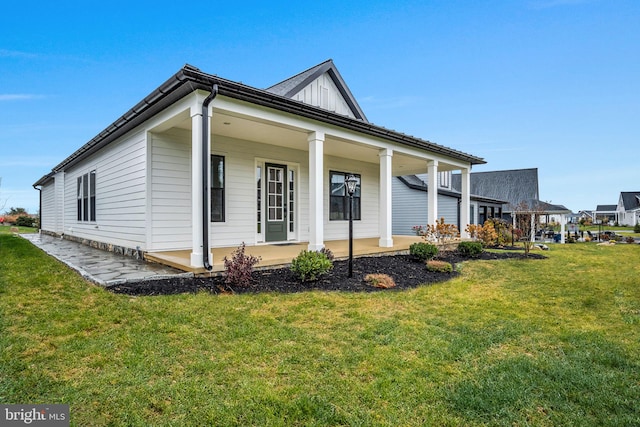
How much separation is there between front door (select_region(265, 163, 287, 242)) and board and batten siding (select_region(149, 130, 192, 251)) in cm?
214

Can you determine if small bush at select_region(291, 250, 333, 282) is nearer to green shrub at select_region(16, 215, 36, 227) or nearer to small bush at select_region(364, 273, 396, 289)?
small bush at select_region(364, 273, 396, 289)

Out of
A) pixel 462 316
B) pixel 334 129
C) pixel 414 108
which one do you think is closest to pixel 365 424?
pixel 462 316

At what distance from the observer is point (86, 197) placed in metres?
10.9

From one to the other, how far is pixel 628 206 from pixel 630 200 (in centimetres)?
91

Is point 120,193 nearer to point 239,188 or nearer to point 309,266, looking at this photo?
point 239,188

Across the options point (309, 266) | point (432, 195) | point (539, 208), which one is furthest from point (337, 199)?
point (539, 208)

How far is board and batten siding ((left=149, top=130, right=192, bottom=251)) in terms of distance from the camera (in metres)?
6.95

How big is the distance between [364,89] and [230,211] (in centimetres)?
1136

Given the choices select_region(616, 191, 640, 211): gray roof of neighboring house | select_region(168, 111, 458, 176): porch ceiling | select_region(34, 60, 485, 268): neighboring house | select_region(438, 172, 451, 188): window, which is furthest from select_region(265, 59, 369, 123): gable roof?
select_region(616, 191, 640, 211): gray roof of neighboring house

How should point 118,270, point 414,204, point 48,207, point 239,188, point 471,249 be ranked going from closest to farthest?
point 118,270 → point 239,188 → point 471,249 → point 414,204 → point 48,207

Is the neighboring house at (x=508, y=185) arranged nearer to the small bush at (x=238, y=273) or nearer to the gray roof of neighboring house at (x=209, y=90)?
the gray roof of neighboring house at (x=209, y=90)

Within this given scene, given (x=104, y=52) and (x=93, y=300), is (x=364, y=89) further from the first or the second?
(x=93, y=300)

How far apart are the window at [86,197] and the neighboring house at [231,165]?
0.21 ft

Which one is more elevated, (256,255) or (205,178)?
(205,178)
